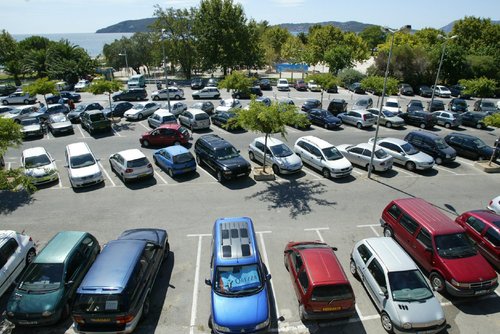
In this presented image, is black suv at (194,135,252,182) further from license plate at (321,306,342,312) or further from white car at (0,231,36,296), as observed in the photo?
license plate at (321,306,342,312)

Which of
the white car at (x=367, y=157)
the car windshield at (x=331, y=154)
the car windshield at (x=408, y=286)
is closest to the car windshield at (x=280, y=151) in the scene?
the car windshield at (x=331, y=154)

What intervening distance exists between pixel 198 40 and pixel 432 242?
53.3m

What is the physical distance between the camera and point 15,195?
58.6 feet

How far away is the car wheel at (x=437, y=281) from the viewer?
10.7 meters

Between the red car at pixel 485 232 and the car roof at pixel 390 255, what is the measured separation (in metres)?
3.86

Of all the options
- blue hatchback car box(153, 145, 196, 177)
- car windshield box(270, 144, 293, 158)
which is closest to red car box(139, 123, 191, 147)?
blue hatchback car box(153, 145, 196, 177)

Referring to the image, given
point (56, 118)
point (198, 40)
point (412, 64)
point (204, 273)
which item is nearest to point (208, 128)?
point (56, 118)

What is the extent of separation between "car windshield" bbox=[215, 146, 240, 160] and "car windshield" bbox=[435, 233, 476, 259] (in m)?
11.5

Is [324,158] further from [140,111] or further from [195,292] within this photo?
[140,111]

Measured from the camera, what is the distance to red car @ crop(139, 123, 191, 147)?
24.5 metres

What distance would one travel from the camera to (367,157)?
66.9 ft

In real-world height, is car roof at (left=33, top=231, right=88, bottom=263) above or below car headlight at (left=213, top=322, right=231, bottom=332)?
above

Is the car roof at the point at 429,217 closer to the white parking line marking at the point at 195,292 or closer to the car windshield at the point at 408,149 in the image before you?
the white parking line marking at the point at 195,292

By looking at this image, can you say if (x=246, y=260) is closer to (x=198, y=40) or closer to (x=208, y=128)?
(x=208, y=128)
